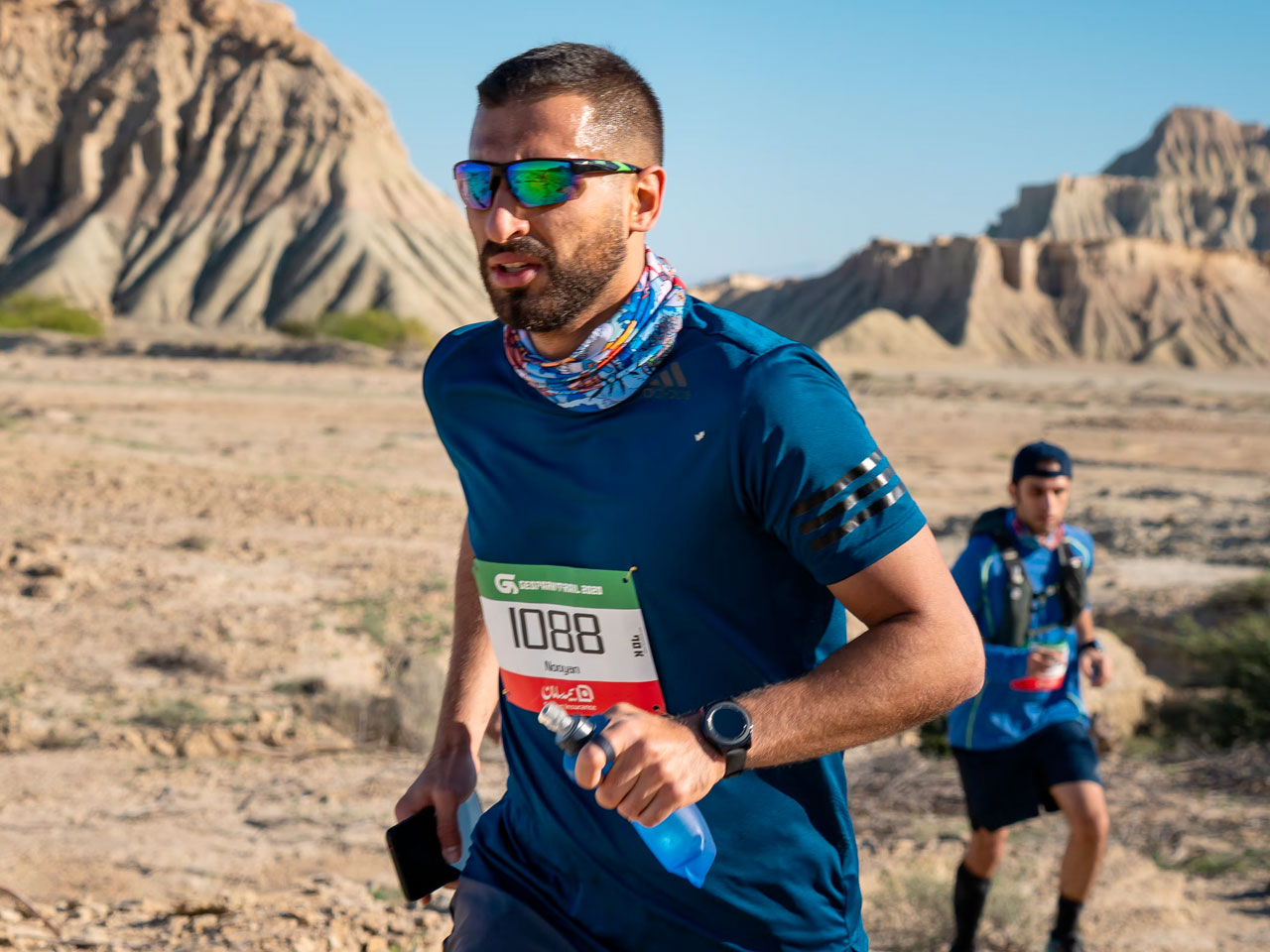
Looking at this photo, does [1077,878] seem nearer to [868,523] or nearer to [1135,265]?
[868,523]

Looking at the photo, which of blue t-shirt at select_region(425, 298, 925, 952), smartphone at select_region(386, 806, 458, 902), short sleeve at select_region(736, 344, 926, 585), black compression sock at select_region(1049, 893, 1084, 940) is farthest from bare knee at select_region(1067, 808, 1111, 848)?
short sleeve at select_region(736, 344, 926, 585)

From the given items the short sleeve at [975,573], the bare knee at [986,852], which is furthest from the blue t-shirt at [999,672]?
the bare knee at [986,852]

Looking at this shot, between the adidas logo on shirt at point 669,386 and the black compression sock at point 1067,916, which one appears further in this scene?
the black compression sock at point 1067,916

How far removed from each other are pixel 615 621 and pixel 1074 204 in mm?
128451

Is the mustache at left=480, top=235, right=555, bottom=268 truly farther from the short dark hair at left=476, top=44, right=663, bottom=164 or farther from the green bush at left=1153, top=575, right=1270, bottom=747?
the green bush at left=1153, top=575, right=1270, bottom=747

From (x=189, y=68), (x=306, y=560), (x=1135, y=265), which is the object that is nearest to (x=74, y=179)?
(x=189, y=68)

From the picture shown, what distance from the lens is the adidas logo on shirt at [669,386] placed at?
1.81 meters

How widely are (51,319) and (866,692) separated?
63439mm

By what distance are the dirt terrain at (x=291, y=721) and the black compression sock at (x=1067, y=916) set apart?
23.3 inches

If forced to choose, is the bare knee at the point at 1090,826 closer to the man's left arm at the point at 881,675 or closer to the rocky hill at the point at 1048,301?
the man's left arm at the point at 881,675

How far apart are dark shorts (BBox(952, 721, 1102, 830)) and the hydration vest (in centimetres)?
36

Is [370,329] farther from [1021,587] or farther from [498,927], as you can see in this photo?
[498,927]

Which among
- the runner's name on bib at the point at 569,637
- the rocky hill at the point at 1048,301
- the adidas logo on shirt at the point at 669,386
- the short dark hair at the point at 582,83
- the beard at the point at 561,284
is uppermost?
the short dark hair at the point at 582,83

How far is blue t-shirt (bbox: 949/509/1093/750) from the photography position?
14.6 ft
